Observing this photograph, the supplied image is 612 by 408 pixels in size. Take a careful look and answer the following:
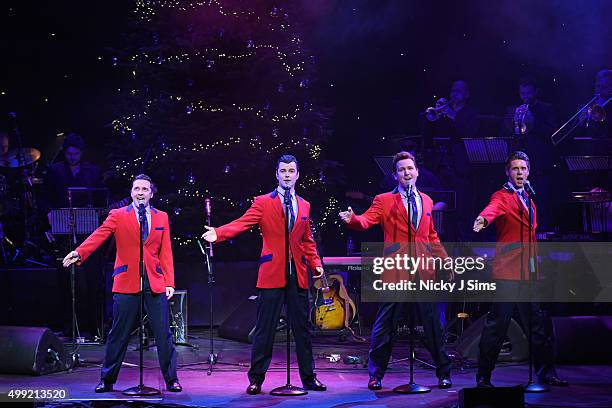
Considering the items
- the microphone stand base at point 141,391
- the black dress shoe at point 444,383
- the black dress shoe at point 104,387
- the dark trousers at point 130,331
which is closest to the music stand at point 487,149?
the black dress shoe at point 444,383

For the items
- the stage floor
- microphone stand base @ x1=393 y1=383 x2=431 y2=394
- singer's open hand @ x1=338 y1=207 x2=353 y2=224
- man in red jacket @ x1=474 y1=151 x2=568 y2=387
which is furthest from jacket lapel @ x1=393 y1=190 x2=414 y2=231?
the stage floor

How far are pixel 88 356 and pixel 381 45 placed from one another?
7294 millimetres

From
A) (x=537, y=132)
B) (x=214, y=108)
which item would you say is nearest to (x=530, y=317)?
(x=537, y=132)

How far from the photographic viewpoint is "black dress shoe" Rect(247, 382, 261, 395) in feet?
24.5

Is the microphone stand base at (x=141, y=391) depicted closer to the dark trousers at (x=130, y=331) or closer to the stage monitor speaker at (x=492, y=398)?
the dark trousers at (x=130, y=331)

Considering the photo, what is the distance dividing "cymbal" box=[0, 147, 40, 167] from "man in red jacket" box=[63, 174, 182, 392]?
6.24 m

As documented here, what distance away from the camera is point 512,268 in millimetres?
7398

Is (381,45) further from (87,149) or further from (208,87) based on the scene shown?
(87,149)

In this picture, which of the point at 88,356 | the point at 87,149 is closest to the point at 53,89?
the point at 87,149

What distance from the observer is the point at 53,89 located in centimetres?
1478

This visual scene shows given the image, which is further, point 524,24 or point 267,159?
point 524,24

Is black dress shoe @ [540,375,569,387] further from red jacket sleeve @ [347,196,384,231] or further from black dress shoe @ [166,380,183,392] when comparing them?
black dress shoe @ [166,380,183,392]

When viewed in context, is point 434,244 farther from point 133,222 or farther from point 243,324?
point 243,324

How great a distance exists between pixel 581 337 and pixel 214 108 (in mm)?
5943
